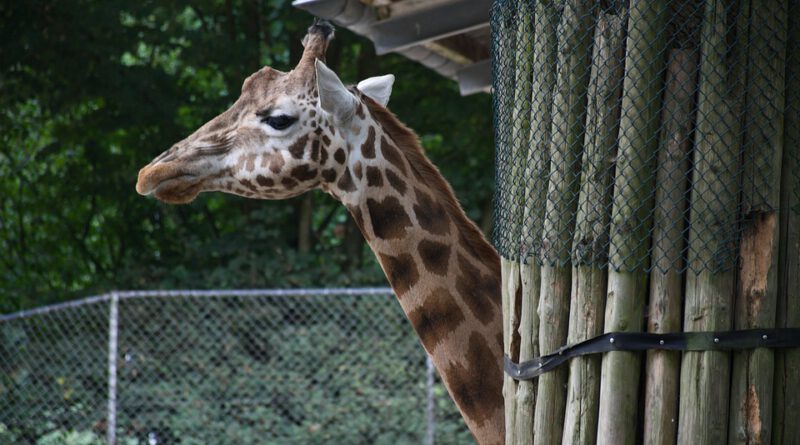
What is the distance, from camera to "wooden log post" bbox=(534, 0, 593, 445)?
11.6 feet

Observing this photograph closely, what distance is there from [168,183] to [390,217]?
3.06ft

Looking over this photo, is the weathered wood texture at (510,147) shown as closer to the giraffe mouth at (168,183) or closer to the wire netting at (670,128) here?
the wire netting at (670,128)

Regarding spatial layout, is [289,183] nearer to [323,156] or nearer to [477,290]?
[323,156]

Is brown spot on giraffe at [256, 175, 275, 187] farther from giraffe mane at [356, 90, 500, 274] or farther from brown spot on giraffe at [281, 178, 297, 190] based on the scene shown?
giraffe mane at [356, 90, 500, 274]

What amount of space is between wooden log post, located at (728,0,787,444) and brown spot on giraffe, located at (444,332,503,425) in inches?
51.5

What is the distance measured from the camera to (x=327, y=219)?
1291 centimetres

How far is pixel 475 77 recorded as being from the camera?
799 cm

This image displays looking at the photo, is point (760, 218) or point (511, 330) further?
point (511, 330)

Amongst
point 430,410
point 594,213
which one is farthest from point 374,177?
point 430,410

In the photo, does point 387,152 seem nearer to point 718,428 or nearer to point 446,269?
point 446,269

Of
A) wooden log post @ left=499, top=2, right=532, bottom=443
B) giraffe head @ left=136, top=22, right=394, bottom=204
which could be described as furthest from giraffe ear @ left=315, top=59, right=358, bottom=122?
wooden log post @ left=499, top=2, right=532, bottom=443

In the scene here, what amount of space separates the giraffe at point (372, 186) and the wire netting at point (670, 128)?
96cm

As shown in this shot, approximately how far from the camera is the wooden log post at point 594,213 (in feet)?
11.2

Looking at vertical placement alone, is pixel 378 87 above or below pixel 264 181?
above
